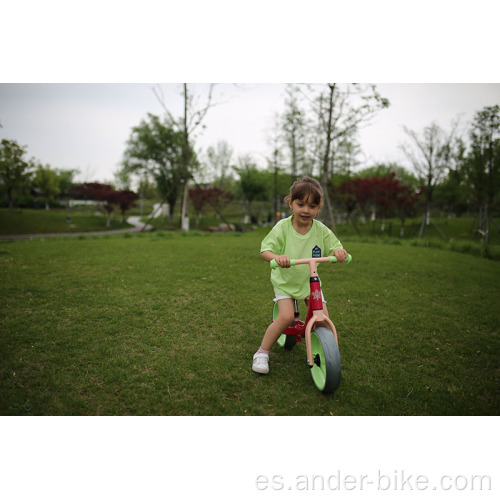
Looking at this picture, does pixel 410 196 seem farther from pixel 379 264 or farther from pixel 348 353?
pixel 348 353

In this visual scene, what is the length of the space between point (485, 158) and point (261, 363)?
48.6 ft

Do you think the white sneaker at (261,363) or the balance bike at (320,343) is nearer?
the balance bike at (320,343)

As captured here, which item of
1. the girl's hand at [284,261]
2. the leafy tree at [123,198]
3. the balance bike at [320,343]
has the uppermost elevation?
the leafy tree at [123,198]

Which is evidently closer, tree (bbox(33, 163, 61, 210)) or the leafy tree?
the leafy tree

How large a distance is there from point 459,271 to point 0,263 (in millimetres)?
10781

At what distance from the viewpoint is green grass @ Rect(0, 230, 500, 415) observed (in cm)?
272

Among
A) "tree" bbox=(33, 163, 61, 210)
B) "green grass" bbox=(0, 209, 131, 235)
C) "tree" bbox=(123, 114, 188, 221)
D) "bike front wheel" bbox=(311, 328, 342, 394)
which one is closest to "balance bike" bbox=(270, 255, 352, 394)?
"bike front wheel" bbox=(311, 328, 342, 394)

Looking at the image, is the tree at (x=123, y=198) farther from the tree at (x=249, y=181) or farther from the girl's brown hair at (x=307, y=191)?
the girl's brown hair at (x=307, y=191)

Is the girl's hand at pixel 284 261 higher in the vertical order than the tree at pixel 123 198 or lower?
lower

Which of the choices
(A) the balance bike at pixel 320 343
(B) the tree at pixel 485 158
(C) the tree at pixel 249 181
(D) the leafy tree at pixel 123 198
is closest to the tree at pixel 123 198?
(D) the leafy tree at pixel 123 198

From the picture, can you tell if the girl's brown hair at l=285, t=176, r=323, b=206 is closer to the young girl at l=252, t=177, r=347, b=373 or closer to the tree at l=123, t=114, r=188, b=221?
the young girl at l=252, t=177, r=347, b=373

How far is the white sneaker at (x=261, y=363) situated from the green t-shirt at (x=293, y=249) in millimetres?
683

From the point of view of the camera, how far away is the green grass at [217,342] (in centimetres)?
272

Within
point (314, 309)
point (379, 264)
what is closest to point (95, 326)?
point (314, 309)
